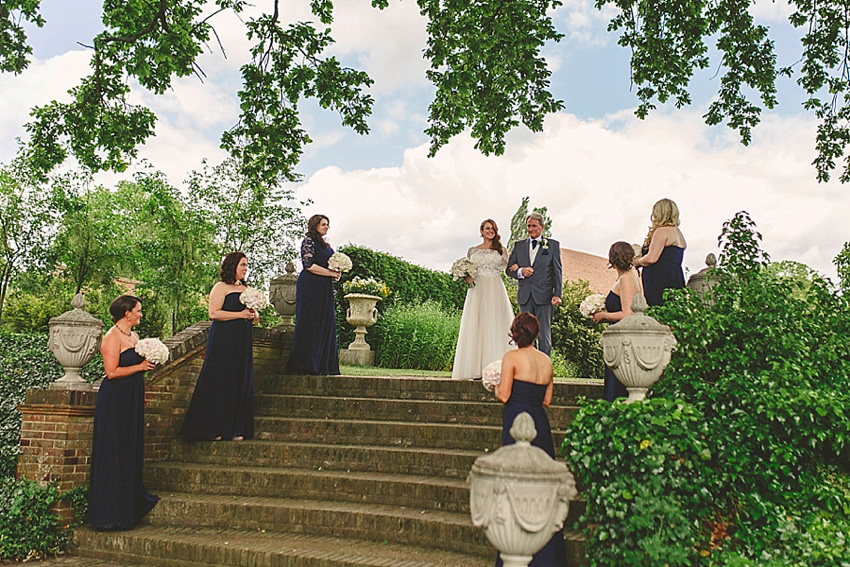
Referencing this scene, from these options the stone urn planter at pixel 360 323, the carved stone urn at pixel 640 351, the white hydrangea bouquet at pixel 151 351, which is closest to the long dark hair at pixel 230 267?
the white hydrangea bouquet at pixel 151 351

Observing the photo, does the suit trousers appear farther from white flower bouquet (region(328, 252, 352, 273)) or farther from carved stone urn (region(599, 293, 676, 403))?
carved stone urn (region(599, 293, 676, 403))

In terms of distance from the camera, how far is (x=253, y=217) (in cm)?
2298

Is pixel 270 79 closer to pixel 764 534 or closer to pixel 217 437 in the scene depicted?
pixel 217 437

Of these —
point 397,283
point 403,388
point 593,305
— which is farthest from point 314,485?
point 397,283

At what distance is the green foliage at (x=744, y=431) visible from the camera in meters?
4.75

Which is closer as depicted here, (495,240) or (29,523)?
(29,523)

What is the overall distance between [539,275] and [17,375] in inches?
271

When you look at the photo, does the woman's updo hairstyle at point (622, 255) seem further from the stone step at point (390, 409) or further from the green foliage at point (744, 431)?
the stone step at point (390, 409)

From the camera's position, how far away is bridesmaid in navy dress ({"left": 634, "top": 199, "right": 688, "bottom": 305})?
7.00 meters

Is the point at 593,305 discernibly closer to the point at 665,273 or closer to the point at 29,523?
the point at 665,273

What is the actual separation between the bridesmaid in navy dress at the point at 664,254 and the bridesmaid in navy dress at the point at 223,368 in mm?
4321

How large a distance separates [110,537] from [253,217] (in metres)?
17.5

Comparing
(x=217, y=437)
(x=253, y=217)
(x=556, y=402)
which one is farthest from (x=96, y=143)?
(x=253, y=217)

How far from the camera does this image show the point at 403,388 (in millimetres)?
8469
